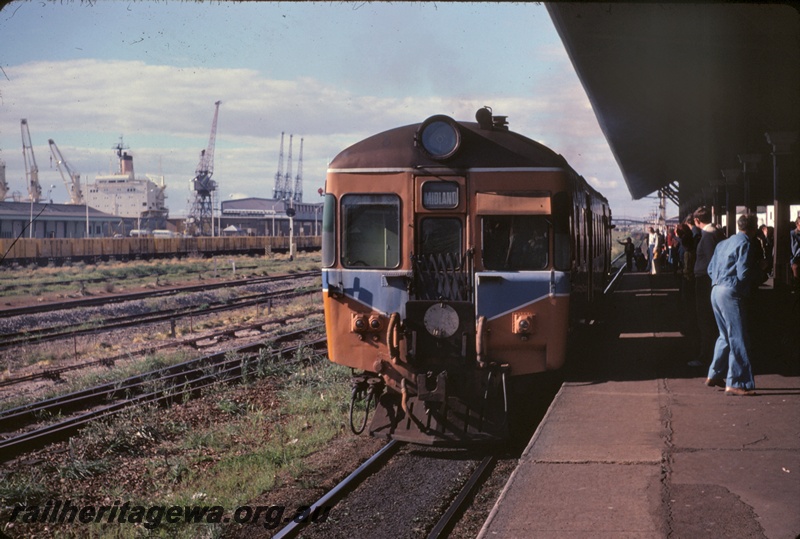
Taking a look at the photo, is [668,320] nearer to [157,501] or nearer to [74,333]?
[157,501]

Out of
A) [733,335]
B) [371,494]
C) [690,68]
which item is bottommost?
[371,494]

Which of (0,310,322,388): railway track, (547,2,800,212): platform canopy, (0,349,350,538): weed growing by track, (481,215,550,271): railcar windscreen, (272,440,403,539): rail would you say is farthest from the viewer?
(0,310,322,388): railway track

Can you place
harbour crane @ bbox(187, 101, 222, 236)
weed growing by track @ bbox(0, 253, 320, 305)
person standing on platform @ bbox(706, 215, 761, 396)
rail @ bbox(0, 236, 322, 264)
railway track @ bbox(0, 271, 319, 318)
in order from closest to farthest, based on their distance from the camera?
person standing on platform @ bbox(706, 215, 761, 396) < railway track @ bbox(0, 271, 319, 318) < weed growing by track @ bbox(0, 253, 320, 305) < rail @ bbox(0, 236, 322, 264) < harbour crane @ bbox(187, 101, 222, 236)

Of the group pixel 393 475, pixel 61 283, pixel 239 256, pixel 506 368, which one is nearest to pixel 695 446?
pixel 506 368

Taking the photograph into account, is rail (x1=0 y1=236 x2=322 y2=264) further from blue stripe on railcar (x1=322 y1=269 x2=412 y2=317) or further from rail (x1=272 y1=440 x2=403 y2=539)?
rail (x1=272 y1=440 x2=403 y2=539)

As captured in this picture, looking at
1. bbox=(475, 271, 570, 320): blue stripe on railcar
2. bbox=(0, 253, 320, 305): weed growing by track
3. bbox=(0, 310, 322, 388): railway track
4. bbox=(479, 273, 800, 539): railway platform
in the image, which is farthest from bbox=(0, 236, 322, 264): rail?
bbox=(479, 273, 800, 539): railway platform

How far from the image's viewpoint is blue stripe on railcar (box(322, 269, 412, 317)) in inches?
326

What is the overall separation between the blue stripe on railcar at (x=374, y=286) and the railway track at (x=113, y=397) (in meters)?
3.98

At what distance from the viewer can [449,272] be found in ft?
27.4

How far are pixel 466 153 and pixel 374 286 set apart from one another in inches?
63.2

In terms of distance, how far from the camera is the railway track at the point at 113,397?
9781 millimetres

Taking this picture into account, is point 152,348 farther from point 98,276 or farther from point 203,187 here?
point 203,187

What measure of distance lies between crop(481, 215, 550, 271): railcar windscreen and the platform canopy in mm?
3420

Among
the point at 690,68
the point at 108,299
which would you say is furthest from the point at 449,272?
the point at 108,299
